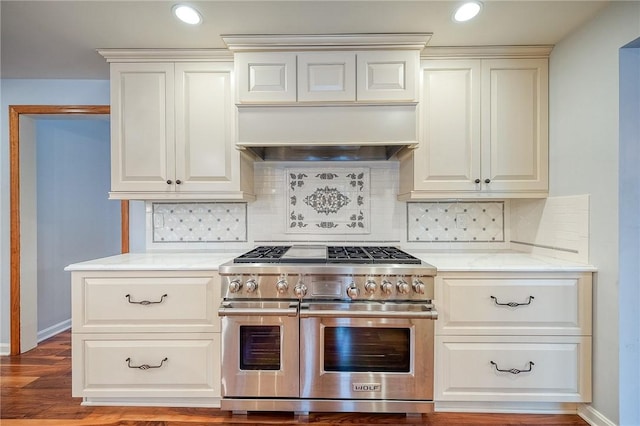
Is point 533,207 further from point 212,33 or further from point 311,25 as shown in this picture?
point 212,33

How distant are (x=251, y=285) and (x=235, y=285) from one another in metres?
0.08

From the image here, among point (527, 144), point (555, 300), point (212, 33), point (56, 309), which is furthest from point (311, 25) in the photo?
point (56, 309)

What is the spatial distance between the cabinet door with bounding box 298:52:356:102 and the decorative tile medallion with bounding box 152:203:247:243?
3.27ft

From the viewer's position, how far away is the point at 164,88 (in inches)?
82.4

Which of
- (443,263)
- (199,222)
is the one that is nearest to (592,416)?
(443,263)

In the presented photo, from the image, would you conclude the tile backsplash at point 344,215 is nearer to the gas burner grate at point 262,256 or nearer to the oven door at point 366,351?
the gas burner grate at point 262,256

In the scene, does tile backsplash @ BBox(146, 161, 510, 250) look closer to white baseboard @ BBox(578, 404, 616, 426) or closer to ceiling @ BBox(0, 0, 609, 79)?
ceiling @ BBox(0, 0, 609, 79)

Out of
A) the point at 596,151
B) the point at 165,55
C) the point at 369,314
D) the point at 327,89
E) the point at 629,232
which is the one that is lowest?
the point at 369,314

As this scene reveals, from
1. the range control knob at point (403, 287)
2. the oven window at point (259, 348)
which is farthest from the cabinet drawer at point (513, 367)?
the oven window at point (259, 348)

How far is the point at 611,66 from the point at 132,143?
2714mm

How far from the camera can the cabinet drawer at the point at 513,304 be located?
1740mm

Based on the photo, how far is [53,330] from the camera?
3107mm

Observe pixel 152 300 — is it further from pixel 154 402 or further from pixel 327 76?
pixel 327 76

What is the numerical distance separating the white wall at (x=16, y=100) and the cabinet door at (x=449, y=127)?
2423mm
